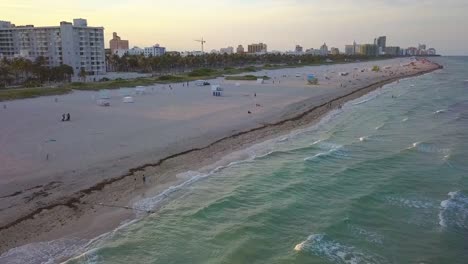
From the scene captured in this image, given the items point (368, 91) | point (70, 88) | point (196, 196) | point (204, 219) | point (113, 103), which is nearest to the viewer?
point (204, 219)

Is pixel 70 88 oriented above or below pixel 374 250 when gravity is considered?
above

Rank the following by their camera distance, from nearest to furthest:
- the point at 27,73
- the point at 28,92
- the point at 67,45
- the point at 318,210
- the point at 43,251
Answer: the point at 43,251 < the point at 318,210 < the point at 28,92 < the point at 27,73 < the point at 67,45

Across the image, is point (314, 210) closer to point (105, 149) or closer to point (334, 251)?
point (334, 251)

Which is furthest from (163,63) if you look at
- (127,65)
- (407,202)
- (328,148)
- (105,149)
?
(407,202)

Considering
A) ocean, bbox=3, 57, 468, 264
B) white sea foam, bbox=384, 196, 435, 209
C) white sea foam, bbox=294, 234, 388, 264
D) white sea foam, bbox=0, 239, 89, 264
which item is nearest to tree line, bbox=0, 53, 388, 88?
ocean, bbox=3, 57, 468, 264

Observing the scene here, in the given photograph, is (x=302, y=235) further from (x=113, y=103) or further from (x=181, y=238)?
(x=113, y=103)

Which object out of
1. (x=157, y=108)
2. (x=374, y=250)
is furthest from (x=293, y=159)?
(x=157, y=108)

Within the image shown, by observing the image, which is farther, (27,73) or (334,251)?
(27,73)
